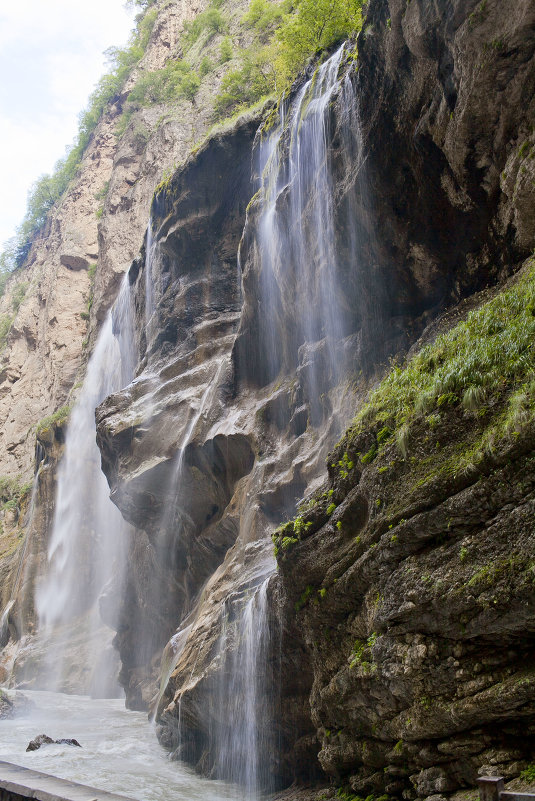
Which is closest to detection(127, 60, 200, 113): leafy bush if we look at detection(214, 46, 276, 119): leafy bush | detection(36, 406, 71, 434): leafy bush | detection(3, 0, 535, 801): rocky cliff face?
detection(214, 46, 276, 119): leafy bush

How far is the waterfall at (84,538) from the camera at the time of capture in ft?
90.4

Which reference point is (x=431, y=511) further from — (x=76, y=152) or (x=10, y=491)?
Answer: (x=76, y=152)

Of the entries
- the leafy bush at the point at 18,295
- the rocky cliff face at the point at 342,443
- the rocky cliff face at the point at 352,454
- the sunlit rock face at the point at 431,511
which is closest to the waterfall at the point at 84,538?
the rocky cliff face at the point at 342,443

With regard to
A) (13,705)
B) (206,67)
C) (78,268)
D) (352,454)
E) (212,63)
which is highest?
(212,63)

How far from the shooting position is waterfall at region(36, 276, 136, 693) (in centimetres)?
2755

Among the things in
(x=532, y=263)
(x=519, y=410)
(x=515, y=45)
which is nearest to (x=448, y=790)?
(x=519, y=410)

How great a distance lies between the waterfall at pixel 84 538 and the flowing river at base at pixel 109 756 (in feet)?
24.1

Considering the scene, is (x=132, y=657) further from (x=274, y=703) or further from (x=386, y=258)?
(x=386, y=258)

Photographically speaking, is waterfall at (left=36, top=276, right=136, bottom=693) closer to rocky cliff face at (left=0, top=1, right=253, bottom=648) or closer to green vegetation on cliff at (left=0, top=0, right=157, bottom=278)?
rocky cliff face at (left=0, top=1, right=253, bottom=648)

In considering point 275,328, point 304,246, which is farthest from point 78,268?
point 304,246

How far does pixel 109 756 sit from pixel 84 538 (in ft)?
55.0

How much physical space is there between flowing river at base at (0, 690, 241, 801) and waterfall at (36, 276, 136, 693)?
24.1 ft

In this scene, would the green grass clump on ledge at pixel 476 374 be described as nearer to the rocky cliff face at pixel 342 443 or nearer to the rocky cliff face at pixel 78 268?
the rocky cliff face at pixel 342 443

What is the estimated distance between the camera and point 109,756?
42.4ft
